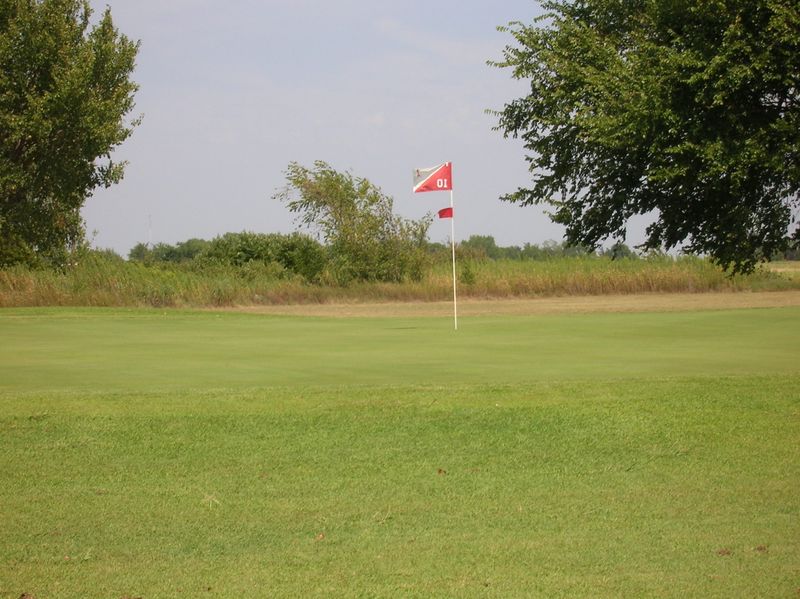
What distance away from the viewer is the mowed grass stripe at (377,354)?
1137 cm

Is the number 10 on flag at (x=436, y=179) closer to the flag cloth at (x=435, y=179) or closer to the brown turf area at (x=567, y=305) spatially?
the flag cloth at (x=435, y=179)

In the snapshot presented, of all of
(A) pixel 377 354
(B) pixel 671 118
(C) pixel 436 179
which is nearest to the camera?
(B) pixel 671 118

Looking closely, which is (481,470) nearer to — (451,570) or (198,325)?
(451,570)

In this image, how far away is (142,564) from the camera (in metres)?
5.16

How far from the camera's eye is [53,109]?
36.9 m

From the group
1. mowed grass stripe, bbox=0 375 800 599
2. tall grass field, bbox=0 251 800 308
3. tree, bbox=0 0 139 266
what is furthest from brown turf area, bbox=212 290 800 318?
mowed grass stripe, bbox=0 375 800 599

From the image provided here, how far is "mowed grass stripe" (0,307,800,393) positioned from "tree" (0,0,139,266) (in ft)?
55.4

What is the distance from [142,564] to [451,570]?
5.02 ft

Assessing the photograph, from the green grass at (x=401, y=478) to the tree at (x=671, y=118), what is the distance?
218 centimetres

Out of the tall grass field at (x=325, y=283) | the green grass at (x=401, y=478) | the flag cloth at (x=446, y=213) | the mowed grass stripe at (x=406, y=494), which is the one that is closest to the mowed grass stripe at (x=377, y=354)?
the green grass at (x=401, y=478)

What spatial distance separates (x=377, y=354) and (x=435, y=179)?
1013cm

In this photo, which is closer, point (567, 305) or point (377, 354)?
point (377, 354)

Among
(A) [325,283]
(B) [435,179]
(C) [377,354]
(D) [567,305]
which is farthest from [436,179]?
(A) [325,283]

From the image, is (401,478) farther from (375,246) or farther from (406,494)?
(375,246)
